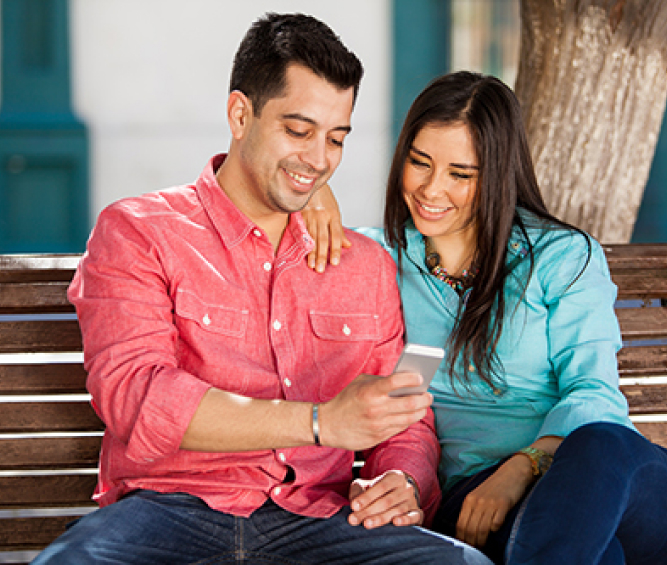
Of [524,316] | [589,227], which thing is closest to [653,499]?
[524,316]

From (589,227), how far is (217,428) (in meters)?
2.14

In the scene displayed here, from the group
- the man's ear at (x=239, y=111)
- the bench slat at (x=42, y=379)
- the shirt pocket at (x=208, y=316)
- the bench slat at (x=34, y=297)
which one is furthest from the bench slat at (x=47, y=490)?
the man's ear at (x=239, y=111)

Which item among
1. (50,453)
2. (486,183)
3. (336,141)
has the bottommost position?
(50,453)

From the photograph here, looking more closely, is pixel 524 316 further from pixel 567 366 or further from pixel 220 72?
pixel 220 72

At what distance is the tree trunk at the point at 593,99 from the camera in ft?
10.6

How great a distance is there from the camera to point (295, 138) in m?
2.15

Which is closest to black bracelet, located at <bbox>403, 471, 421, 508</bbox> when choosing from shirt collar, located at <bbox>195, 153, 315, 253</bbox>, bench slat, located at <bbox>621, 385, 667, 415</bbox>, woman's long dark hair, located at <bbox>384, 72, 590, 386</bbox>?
woman's long dark hair, located at <bbox>384, 72, 590, 386</bbox>

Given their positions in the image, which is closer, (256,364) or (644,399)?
(256,364)

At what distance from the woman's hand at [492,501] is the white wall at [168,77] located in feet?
17.1

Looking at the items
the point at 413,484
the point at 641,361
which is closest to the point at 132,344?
the point at 413,484

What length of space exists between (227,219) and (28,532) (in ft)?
3.69

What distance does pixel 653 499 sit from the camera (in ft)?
5.82

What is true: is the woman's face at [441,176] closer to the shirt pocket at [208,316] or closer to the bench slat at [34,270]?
the shirt pocket at [208,316]

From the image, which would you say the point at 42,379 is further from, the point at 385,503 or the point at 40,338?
the point at 385,503
